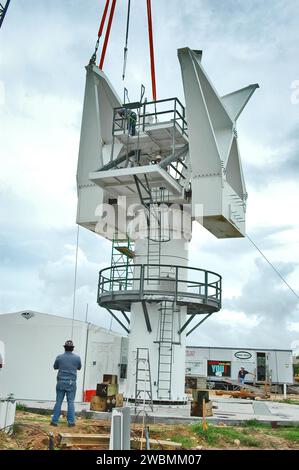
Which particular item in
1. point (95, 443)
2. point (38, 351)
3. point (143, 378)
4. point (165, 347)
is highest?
point (165, 347)

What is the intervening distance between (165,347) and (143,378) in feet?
4.72

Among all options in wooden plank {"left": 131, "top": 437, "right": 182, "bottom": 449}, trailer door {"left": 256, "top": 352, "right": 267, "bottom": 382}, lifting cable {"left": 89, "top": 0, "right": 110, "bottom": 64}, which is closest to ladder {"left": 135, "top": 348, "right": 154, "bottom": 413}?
wooden plank {"left": 131, "top": 437, "right": 182, "bottom": 449}

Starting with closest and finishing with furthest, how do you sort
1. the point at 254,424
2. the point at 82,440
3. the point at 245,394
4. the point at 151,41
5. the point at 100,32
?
1. the point at 82,440
2. the point at 254,424
3. the point at 100,32
4. the point at 151,41
5. the point at 245,394

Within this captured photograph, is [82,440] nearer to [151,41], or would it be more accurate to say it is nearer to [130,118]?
[130,118]

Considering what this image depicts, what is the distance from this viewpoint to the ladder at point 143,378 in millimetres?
18438

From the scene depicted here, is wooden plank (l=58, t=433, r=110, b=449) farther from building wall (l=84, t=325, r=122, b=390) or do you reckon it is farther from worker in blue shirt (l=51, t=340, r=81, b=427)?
building wall (l=84, t=325, r=122, b=390)

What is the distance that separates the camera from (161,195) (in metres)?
20.8

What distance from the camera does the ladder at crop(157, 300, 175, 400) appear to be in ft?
62.3

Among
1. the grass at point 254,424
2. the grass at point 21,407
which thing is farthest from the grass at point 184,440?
the grass at point 21,407

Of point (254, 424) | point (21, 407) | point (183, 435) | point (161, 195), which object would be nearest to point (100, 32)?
point (161, 195)

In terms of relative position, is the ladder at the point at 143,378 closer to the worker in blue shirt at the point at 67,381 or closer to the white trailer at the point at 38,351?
the white trailer at the point at 38,351

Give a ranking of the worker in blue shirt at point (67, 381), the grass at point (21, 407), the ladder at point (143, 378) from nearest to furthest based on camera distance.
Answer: the worker in blue shirt at point (67, 381), the grass at point (21, 407), the ladder at point (143, 378)

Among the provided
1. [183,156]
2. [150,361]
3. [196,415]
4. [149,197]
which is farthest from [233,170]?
[196,415]
